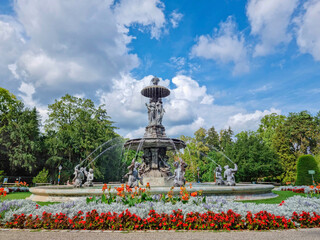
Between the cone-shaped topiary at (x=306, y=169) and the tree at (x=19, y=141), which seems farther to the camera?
the tree at (x=19, y=141)

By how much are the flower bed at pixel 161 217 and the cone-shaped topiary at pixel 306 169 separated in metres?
17.7

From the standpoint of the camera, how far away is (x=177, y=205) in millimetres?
6691

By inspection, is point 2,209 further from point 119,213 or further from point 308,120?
point 308,120

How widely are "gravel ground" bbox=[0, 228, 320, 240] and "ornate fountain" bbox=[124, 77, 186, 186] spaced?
8883mm

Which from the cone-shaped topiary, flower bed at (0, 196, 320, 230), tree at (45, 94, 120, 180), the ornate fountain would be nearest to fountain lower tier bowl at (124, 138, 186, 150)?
the ornate fountain

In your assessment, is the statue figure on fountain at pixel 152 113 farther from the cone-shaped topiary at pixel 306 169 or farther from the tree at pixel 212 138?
the tree at pixel 212 138

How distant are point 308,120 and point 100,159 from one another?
35534mm

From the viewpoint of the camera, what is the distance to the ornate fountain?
48.2 feet

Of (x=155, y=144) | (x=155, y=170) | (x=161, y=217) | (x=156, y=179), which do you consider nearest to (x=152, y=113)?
(x=155, y=144)

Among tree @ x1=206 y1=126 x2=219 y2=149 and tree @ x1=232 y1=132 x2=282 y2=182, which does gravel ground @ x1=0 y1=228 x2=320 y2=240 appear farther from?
tree @ x1=206 y1=126 x2=219 y2=149

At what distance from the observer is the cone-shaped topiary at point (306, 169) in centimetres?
2127

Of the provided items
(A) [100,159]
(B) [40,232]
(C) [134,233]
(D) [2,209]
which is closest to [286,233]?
(C) [134,233]

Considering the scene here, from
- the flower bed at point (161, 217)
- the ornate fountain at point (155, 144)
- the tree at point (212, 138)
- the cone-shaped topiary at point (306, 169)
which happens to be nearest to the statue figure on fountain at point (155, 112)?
the ornate fountain at point (155, 144)

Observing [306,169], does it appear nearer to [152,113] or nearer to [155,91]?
[152,113]
